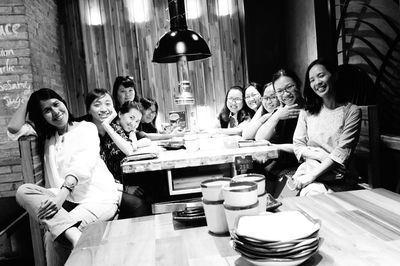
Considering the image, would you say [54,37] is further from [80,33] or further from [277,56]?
[277,56]

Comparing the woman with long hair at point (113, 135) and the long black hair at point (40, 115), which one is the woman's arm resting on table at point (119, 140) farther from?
the long black hair at point (40, 115)

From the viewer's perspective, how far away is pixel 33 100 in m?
2.45

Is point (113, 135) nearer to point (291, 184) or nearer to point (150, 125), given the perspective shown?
point (291, 184)

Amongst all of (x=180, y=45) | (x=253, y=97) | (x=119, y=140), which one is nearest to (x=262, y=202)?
(x=119, y=140)

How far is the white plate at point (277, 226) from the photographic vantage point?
908mm

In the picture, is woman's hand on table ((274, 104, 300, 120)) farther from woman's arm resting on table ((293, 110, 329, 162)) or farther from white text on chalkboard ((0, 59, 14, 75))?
white text on chalkboard ((0, 59, 14, 75))

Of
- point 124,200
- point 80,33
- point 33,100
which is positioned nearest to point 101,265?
point 124,200

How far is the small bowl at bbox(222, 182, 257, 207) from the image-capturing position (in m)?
1.00

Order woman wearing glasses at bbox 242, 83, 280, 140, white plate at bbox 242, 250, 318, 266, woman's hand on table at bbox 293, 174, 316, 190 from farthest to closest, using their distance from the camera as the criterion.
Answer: woman wearing glasses at bbox 242, 83, 280, 140 → woman's hand on table at bbox 293, 174, 316, 190 → white plate at bbox 242, 250, 318, 266

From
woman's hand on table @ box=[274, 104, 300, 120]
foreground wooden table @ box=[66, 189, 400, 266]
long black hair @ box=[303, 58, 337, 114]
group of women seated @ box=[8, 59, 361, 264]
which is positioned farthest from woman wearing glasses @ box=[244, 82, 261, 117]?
foreground wooden table @ box=[66, 189, 400, 266]

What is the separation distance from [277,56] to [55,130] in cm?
370

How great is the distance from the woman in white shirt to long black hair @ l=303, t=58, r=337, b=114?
148 cm

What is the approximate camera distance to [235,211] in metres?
1.01

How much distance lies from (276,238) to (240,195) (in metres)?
0.16
